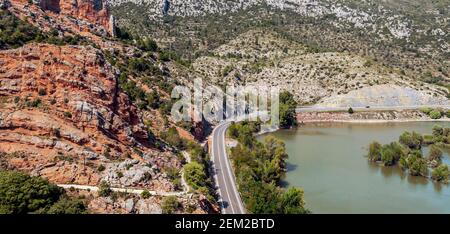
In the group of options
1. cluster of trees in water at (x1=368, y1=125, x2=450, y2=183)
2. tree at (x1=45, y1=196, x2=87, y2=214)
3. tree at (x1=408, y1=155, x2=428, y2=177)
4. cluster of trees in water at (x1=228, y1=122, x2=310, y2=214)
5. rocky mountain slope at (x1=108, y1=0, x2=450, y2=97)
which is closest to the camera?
tree at (x1=45, y1=196, x2=87, y2=214)

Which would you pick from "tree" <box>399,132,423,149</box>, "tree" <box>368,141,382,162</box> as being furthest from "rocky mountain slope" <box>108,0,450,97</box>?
"tree" <box>368,141,382,162</box>

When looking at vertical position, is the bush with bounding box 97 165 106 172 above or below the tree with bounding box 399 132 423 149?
above

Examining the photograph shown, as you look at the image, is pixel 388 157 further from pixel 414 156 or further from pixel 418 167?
pixel 418 167

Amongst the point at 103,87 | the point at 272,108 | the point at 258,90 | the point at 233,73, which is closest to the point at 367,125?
the point at 272,108

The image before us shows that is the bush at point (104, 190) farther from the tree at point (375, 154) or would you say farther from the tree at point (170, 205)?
the tree at point (375, 154)

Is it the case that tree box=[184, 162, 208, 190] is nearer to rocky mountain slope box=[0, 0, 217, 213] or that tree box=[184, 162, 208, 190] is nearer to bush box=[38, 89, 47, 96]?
rocky mountain slope box=[0, 0, 217, 213]

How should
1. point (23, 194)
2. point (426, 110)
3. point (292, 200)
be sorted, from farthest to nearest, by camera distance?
point (426, 110) < point (292, 200) < point (23, 194)

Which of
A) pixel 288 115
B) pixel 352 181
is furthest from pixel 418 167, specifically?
pixel 288 115
